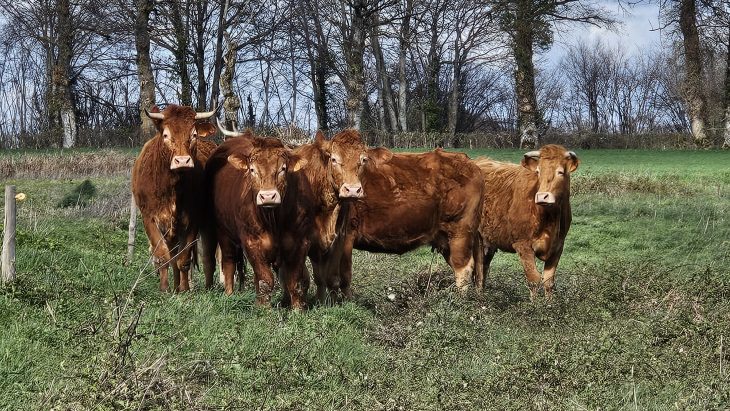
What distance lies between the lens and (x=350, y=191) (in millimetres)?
9227

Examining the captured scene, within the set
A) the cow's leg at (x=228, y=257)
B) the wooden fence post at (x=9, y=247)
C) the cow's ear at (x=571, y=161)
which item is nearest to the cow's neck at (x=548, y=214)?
the cow's ear at (x=571, y=161)

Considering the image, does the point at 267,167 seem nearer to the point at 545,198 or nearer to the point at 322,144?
the point at 322,144

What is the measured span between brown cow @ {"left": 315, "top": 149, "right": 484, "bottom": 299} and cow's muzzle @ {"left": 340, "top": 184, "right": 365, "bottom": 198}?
168 cm

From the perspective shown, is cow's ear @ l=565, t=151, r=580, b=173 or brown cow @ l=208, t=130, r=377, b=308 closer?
brown cow @ l=208, t=130, r=377, b=308

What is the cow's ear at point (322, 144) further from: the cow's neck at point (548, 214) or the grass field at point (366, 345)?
the cow's neck at point (548, 214)

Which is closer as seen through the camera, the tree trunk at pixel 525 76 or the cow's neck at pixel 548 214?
the cow's neck at pixel 548 214

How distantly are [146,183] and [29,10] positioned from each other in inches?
1336

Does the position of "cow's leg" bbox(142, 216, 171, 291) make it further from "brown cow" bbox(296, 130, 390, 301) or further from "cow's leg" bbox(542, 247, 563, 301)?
"cow's leg" bbox(542, 247, 563, 301)

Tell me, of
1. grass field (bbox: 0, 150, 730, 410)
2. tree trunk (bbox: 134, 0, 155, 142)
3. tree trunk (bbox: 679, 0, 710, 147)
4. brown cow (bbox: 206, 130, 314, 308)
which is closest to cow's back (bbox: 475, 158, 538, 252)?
grass field (bbox: 0, 150, 730, 410)

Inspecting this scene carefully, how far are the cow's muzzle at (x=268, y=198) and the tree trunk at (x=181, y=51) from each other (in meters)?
32.8

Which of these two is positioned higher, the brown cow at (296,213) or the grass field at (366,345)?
the brown cow at (296,213)

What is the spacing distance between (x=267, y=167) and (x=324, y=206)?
105 centimetres

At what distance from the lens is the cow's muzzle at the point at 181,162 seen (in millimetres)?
9836

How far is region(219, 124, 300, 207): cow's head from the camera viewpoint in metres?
8.73
